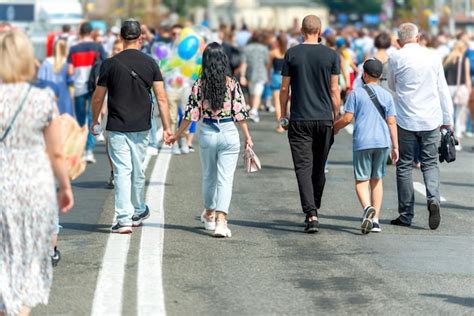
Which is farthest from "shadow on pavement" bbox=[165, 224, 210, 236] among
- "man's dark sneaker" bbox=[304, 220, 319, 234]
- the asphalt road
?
"man's dark sneaker" bbox=[304, 220, 319, 234]

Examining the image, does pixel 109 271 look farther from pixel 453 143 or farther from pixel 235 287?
pixel 453 143

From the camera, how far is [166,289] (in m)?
8.73

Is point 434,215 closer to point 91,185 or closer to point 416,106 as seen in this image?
point 416,106

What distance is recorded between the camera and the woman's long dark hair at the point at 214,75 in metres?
10.9

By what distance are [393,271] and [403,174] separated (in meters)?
2.76

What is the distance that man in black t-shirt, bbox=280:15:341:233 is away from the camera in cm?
1148

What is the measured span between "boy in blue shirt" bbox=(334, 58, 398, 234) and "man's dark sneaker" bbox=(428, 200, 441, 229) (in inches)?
17.7

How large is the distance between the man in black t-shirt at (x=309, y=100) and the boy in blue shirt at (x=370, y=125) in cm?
17

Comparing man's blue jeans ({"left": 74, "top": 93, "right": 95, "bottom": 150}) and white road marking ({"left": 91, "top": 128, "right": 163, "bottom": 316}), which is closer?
white road marking ({"left": 91, "top": 128, "right": 163, "bottom": 316})

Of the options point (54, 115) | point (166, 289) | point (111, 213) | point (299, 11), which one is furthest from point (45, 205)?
point (299, 11)

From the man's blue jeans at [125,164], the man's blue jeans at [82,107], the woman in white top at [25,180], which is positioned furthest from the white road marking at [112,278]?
the man's blue jeans at [82,107]

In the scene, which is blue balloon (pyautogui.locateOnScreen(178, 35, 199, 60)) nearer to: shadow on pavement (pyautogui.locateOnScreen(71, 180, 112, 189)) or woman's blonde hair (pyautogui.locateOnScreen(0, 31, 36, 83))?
shadow on pavement (pyautogui.locateOnScreen(71, 180, 112, 189))

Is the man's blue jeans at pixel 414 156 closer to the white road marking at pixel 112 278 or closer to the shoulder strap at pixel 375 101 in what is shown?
the shoulder strap at pixel 375 101

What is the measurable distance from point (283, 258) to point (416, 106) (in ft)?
8.76
